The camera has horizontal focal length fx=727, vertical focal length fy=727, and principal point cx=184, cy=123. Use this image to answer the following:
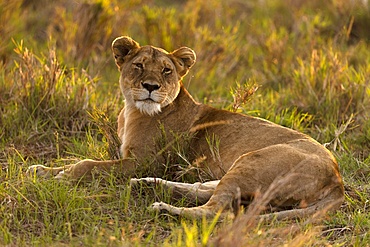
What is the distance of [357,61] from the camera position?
8.16 meters

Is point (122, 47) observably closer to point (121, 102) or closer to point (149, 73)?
point (149, 73)

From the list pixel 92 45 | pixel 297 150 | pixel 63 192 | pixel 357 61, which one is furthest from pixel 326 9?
pixel 63 192

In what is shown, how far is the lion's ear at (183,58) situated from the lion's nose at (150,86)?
38cm

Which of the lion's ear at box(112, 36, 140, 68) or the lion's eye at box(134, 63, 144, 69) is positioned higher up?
the lion's ear at box(112, 36, 140, 68)

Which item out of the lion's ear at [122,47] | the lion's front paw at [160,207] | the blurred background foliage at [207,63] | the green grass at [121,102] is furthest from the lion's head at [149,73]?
the lion's front paw at [160,207]

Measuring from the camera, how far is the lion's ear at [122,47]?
5.07 meters

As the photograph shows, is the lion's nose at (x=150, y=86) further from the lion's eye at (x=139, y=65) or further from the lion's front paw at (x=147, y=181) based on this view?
the lion's front paw at (x=147, y=181)

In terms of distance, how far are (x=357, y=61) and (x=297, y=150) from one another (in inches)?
160

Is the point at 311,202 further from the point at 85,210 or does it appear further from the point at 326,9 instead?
the point at 326,9

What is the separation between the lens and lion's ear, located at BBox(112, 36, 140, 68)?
5.07 metres

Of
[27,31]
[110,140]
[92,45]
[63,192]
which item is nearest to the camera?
[63,192]

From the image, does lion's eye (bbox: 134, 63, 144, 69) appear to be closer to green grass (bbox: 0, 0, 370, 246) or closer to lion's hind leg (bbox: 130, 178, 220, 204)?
green grass (bbox: 0, 0, 370, 246)

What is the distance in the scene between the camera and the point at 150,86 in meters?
4.83

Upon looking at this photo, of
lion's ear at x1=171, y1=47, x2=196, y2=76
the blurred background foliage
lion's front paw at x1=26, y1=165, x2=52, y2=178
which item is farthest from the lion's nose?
lion's front paw at x1=26, y1=165, x2=52, y2=178
